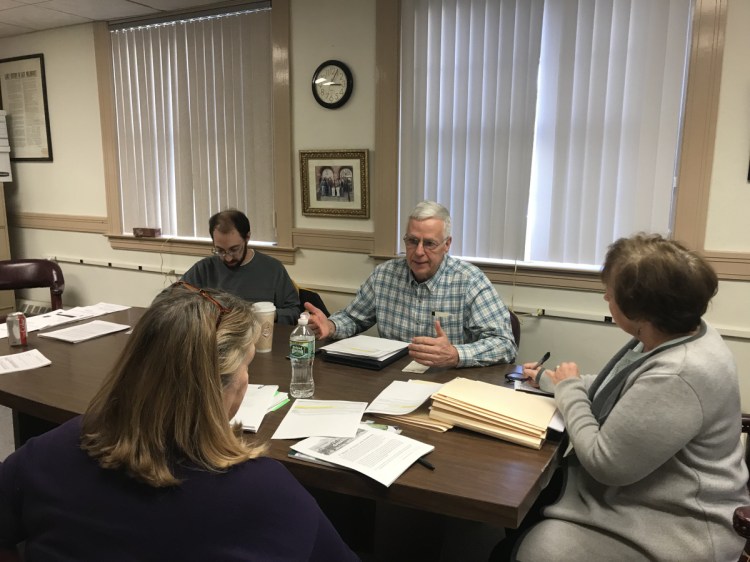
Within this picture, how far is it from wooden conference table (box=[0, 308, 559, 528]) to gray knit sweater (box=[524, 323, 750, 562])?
0.16m

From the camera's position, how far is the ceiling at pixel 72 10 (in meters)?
3.60

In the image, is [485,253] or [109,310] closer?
[109,310]

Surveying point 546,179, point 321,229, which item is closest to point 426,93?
point 546,179

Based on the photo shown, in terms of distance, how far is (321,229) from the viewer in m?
3.49

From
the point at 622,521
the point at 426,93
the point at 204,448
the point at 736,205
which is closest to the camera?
the point at 204,448

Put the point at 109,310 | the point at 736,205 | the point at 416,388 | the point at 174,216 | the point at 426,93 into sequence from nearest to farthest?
the point at 416,388
the point at 736,205
the point at 109,310
the point at 426,93
the point at 174,216

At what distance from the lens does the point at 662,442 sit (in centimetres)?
116

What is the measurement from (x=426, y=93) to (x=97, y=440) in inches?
103

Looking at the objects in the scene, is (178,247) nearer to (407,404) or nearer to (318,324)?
(318,324)

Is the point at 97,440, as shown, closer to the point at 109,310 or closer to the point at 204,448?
the point at 204,448

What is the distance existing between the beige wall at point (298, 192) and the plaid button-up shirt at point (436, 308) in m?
0.77

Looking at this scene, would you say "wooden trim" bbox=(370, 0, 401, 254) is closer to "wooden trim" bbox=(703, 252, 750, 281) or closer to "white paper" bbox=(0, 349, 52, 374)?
"wooden trim" bbox=(703, 252, 750, 281)

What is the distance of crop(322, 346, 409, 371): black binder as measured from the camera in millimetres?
1920

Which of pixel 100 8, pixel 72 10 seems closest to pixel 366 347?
pixel 100 8
